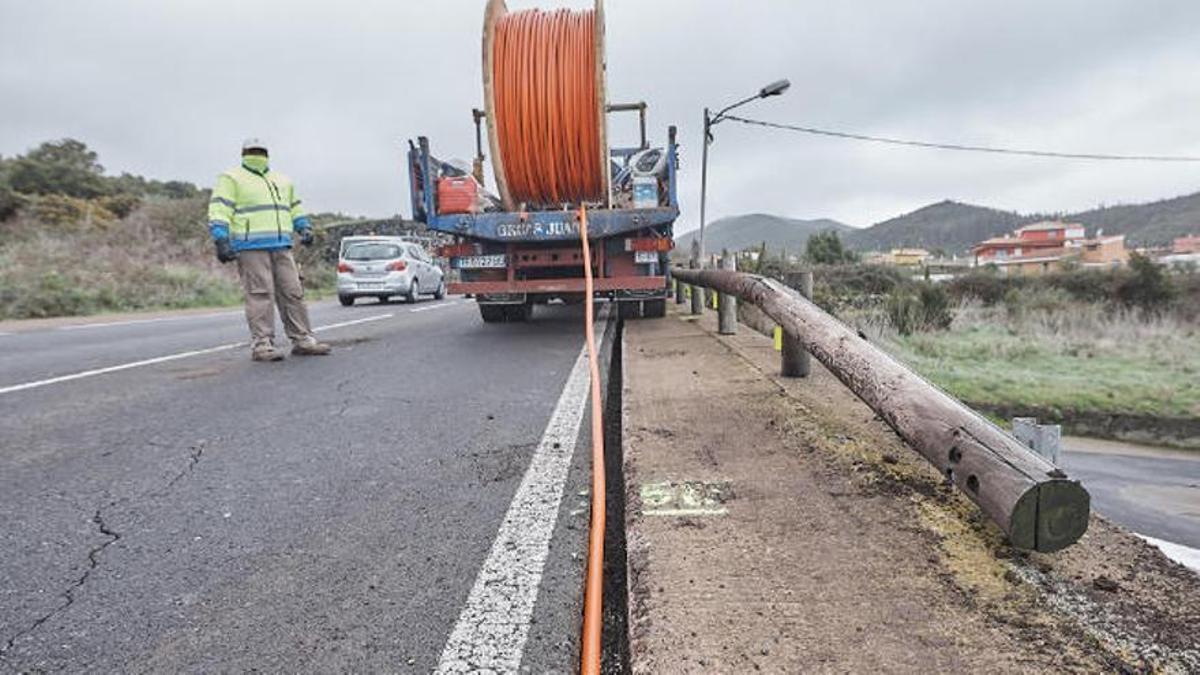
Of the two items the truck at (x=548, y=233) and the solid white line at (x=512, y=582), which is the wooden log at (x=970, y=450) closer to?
the solid white line at (x=512, y=582)

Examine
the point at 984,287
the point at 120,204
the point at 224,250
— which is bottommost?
the point at 984,287

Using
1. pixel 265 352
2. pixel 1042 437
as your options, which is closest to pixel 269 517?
pixel 1042 437

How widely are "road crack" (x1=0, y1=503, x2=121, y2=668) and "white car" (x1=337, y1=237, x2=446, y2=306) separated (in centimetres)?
1336

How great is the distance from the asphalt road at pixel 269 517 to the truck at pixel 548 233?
2.20 meters

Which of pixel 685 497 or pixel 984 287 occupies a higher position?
pixel 685 497

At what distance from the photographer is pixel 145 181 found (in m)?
45.4

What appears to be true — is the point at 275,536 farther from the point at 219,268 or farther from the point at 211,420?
the point at 219,268

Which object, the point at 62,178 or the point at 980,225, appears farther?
the point at 980,225

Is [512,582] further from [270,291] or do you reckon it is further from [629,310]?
[629,310]

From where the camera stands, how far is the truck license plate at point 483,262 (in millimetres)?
7133

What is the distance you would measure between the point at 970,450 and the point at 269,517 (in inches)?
87.2

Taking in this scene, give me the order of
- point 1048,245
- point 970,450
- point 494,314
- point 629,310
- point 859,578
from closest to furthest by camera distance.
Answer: point 859,578
point 970,450
point 494,314
point 629,310
point 1048,245

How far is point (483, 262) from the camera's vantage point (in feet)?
23.5

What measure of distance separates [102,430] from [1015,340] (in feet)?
51.5
